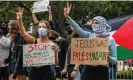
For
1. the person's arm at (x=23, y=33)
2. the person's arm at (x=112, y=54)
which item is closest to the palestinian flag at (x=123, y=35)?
the person's arm at (x=23, y=33)

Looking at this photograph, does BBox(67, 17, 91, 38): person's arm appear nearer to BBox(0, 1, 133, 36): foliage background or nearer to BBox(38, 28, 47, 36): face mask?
BBox(38, 28, 47, 36): face mask

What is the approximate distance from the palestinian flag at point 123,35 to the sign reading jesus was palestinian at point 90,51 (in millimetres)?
4460

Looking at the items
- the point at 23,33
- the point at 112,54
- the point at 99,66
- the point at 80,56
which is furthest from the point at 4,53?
the point at 112,54

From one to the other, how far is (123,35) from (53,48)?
447cm

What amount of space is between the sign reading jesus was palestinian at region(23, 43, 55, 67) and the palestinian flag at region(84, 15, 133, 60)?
Answer: 159 inches

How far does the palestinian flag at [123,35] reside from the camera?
11586 mm

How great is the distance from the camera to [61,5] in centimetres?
2322

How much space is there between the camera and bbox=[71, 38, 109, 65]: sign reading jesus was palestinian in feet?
22.6

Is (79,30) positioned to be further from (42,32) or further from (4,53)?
(4,53)

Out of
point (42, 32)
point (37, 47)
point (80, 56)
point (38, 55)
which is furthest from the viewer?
point (38, 55)

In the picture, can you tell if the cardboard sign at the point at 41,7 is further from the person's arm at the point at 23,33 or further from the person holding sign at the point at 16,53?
the person's arm at the point at 23,33

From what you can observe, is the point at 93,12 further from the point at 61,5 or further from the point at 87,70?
the point at 87,70

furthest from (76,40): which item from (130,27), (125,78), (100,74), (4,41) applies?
(125,78)

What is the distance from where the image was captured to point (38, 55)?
8008 mm
